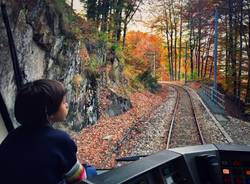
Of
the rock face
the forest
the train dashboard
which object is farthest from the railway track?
the train dashboard

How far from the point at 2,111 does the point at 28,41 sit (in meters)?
3.76

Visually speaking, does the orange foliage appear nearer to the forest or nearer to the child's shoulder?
the forest

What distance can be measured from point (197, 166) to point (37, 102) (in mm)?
1060

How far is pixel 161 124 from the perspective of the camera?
13.4 metres

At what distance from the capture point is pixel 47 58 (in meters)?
8.63

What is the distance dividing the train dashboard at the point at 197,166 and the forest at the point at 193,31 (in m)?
13.3

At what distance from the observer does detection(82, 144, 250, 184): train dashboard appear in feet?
5.90

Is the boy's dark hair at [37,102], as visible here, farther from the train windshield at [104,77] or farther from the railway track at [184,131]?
the railway track at [184,131]

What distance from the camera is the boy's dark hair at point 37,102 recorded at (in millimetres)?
1756

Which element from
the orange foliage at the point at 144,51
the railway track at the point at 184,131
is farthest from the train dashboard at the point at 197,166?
the orange foliage at the point at 144,51

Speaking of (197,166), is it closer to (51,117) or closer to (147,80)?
(51,117)

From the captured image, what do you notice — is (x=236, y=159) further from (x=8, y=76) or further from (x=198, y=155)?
(x=8, y=76)

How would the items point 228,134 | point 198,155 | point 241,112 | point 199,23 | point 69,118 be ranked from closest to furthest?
point 198,155, point 69,118, point 228,134, point 241,112, point 199,23

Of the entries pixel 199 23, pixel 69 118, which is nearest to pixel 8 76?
pixel 69 118
